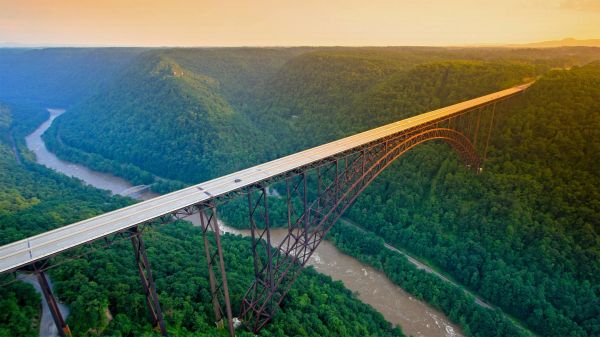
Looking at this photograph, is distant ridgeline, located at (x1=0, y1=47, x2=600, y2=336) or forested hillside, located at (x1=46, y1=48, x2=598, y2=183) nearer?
distant ridgeline, located at (x1=0, y1=47, x2=600, y2=336)

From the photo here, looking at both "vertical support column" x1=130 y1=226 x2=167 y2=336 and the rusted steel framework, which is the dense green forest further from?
the rusted steel framework

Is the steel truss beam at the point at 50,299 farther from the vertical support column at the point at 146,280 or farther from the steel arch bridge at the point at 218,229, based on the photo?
the vertical support column at the point at 146,280

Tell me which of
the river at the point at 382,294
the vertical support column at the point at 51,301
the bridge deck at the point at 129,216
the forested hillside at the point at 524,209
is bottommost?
the river at the point at 382,294

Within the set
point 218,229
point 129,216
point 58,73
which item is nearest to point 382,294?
point 218,229

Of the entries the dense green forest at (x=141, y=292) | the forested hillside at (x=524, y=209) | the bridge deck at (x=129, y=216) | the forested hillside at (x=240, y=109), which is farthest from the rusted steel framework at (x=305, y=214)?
the forested hillside at (x=240, y=109)

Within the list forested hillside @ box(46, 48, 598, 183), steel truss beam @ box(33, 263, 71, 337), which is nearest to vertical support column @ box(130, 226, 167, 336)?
steel truss beam @ box(33, 263, 71, 337)
